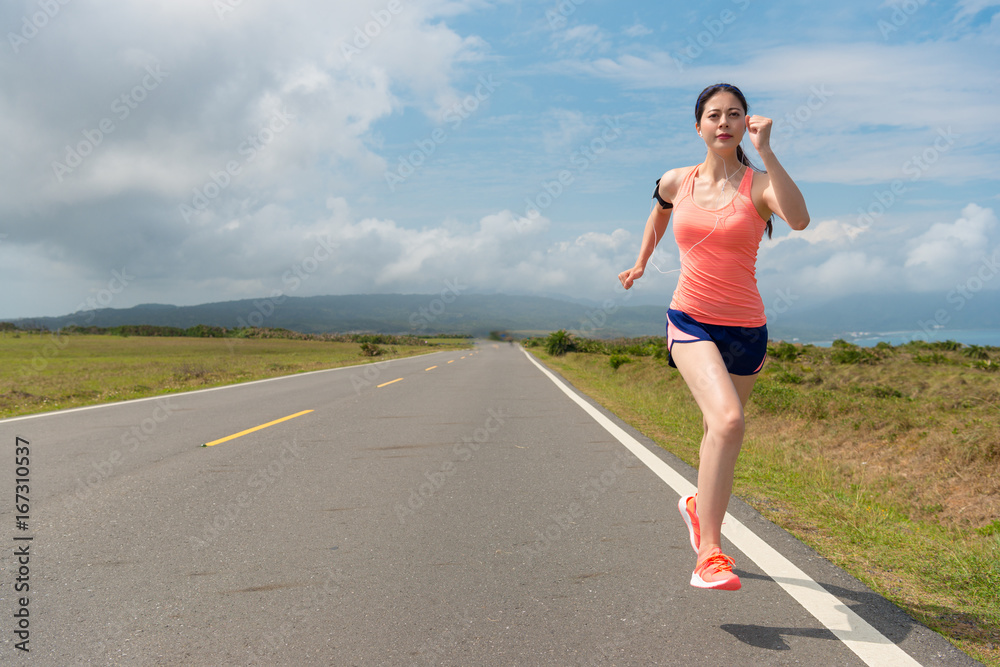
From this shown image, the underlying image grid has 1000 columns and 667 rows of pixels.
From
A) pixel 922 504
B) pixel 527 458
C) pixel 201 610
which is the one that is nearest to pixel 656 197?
pixel 201 610

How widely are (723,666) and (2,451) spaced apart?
763 centimetres

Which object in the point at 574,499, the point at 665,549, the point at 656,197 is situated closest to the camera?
the point at 656,197

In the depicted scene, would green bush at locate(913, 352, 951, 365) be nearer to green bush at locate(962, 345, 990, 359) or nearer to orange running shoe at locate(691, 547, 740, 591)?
green bush at locate(962, 345, 990, 359)

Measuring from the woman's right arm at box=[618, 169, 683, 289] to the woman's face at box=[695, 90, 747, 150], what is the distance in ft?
1.16

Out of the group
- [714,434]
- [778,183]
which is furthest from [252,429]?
[778,183]

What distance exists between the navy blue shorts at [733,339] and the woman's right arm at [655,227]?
1.94 ft

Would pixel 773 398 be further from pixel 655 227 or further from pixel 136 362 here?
pixel 136 362

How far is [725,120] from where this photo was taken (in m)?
2.91

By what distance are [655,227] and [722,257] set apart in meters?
0.64

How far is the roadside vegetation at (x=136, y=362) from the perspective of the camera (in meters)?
15.0

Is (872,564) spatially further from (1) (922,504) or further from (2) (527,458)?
(2) (527,458)

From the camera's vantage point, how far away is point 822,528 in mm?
4207

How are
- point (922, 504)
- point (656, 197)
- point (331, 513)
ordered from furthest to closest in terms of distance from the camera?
point (922, 504) → point (331, 513) → point (656, 197)

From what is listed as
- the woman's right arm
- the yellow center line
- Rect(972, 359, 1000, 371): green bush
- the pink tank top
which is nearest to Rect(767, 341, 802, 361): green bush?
Rect(972, 359, 1000, 371): green bush
